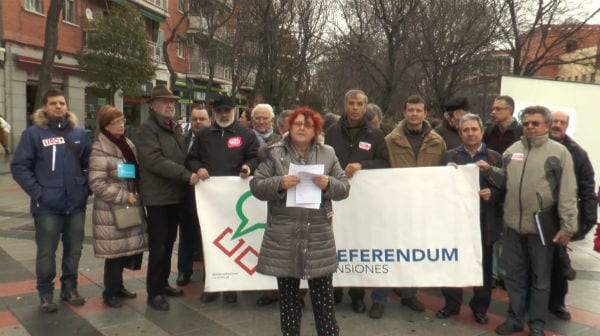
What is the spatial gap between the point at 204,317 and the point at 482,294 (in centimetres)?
242

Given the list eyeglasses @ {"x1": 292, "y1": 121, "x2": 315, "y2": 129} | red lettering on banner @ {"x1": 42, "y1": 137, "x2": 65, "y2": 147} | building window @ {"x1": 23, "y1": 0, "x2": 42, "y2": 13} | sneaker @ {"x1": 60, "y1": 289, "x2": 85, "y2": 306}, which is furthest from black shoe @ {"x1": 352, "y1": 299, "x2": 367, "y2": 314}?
building window @ {"x1": 23, "y1": 0, "x2": 42, "y2": 13}

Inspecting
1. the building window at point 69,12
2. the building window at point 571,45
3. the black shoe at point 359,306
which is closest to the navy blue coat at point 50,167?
the black shoe at point 359,306

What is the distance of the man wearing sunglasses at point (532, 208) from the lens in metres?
Answer: 3.85

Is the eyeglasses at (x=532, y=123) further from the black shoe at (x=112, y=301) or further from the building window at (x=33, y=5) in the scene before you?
the building window at (x=33, y=5)

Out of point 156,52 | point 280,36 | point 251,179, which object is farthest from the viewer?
point 156,52

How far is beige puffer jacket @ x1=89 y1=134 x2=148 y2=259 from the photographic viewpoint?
14.4ft

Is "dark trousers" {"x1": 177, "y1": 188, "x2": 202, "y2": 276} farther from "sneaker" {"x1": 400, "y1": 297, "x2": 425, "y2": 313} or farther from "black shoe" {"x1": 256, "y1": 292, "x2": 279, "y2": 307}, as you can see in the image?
"sneaker" {"x1": 400, "y1": 297, "x2": 425, "y2": 313}

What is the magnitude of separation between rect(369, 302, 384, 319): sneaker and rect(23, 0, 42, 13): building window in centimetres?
2079

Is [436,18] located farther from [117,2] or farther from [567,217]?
[117,2]

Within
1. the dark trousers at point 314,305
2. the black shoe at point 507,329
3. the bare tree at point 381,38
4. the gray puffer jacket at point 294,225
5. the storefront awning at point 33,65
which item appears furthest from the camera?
the storefront awning at point 33,65

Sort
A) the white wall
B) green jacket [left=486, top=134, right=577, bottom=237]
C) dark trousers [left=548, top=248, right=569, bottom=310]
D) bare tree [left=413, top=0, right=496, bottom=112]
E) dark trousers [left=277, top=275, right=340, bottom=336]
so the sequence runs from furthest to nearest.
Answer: bare tree [left=413, top=0, right=496, bottom=112], the white wall, dark trousers [left=548, top=248, right=569, bottom=310], green jacket [left=486, top=134, right=577, bottom=237], dark trousers [left=277, top=275, right=340, bottom=336]

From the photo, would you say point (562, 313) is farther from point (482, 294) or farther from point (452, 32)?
point (452, 32)

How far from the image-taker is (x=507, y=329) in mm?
4148

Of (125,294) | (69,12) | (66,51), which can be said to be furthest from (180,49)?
(125,294)
